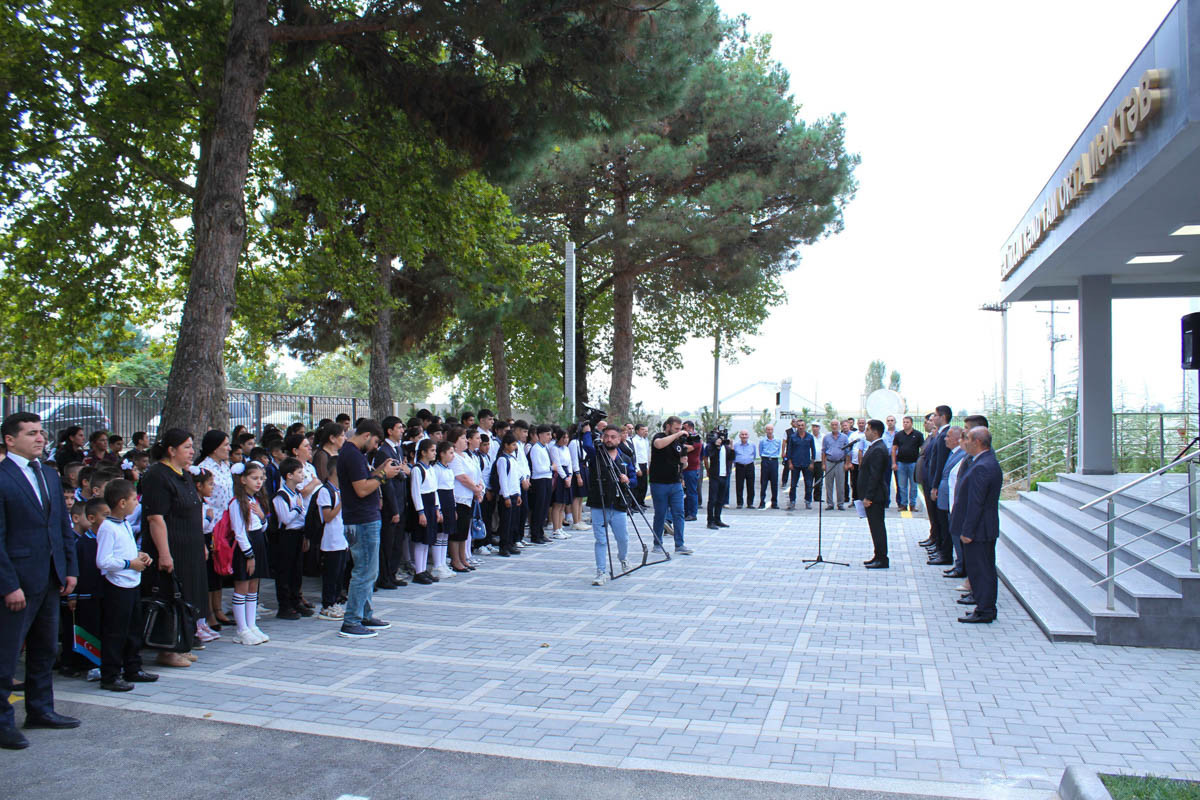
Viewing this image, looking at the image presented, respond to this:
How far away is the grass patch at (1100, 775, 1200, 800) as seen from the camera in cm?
397

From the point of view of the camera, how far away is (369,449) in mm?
7871

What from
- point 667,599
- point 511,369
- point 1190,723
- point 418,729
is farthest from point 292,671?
point 511,369

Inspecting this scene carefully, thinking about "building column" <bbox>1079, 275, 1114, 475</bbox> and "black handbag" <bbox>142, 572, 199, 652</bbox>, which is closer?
"black handbag" <bbox>142, 572, 199, 652</bbox>

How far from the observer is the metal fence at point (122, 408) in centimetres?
1442

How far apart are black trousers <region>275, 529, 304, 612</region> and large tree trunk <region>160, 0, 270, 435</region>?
2.56 meters

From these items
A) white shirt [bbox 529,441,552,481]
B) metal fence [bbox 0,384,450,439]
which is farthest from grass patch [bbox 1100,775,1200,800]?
metal fence [bbox 0,384,450,439]

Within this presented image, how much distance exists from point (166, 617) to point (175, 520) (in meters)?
0.72

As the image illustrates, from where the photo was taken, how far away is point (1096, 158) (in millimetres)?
8906

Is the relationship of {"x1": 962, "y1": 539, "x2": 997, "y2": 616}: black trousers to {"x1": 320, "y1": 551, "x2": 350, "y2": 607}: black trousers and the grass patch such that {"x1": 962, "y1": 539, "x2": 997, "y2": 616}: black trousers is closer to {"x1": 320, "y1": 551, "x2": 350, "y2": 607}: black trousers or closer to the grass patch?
the grass patch

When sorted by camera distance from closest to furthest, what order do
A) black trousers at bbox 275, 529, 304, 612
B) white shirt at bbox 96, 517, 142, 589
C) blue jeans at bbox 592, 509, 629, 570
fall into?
white shirt at bbox 96, 517, 142, 589 → black trousers at bbox 275, 529, 304, 612 → blue jeans at bbox 592, 509, 629, 570

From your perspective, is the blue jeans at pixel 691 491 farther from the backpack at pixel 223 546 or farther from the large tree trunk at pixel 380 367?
the backpack at pixel 223 546

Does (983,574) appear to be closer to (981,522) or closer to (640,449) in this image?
(981,522)

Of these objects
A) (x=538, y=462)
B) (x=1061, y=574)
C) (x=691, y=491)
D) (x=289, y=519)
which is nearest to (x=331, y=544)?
(x=289, y=519)

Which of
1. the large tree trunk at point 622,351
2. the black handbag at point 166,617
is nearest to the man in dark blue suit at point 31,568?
the black handbag at point 166,617
